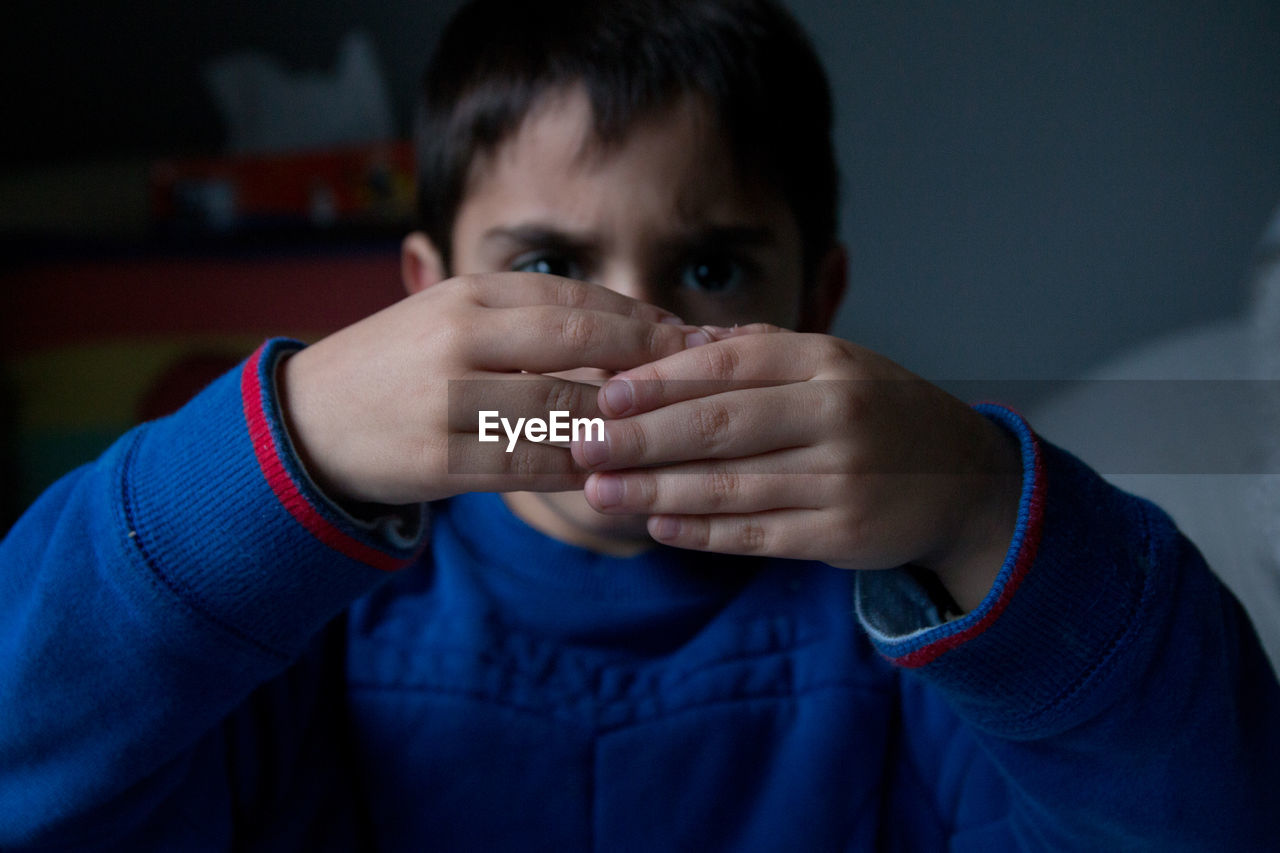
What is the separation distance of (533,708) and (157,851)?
0.65 ft

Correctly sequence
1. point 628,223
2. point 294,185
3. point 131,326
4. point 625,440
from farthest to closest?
point 294,185 < point 131,326 < point 628,223 < point 625,440

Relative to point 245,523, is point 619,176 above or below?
above

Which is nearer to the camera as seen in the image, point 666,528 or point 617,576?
point 666,528

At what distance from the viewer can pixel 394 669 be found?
55 centimetres

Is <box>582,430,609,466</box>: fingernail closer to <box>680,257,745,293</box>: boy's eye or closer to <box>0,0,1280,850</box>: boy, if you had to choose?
<box>0,0,1280,850</box>: boy

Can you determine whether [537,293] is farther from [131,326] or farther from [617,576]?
[131,326]

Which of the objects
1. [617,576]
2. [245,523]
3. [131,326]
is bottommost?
[131,326]

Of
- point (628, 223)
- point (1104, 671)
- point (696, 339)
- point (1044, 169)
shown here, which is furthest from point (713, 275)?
point (1044, 169)

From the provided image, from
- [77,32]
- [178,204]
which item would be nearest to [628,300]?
[178,204]

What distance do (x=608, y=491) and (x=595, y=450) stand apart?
2 cm

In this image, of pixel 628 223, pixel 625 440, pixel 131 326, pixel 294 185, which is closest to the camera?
pixel 625 440

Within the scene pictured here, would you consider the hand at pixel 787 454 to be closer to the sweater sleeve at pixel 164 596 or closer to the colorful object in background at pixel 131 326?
the sweater sleeve at pixel 164 596

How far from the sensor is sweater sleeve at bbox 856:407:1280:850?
412 millimetres

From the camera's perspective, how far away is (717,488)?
15.2 inches
